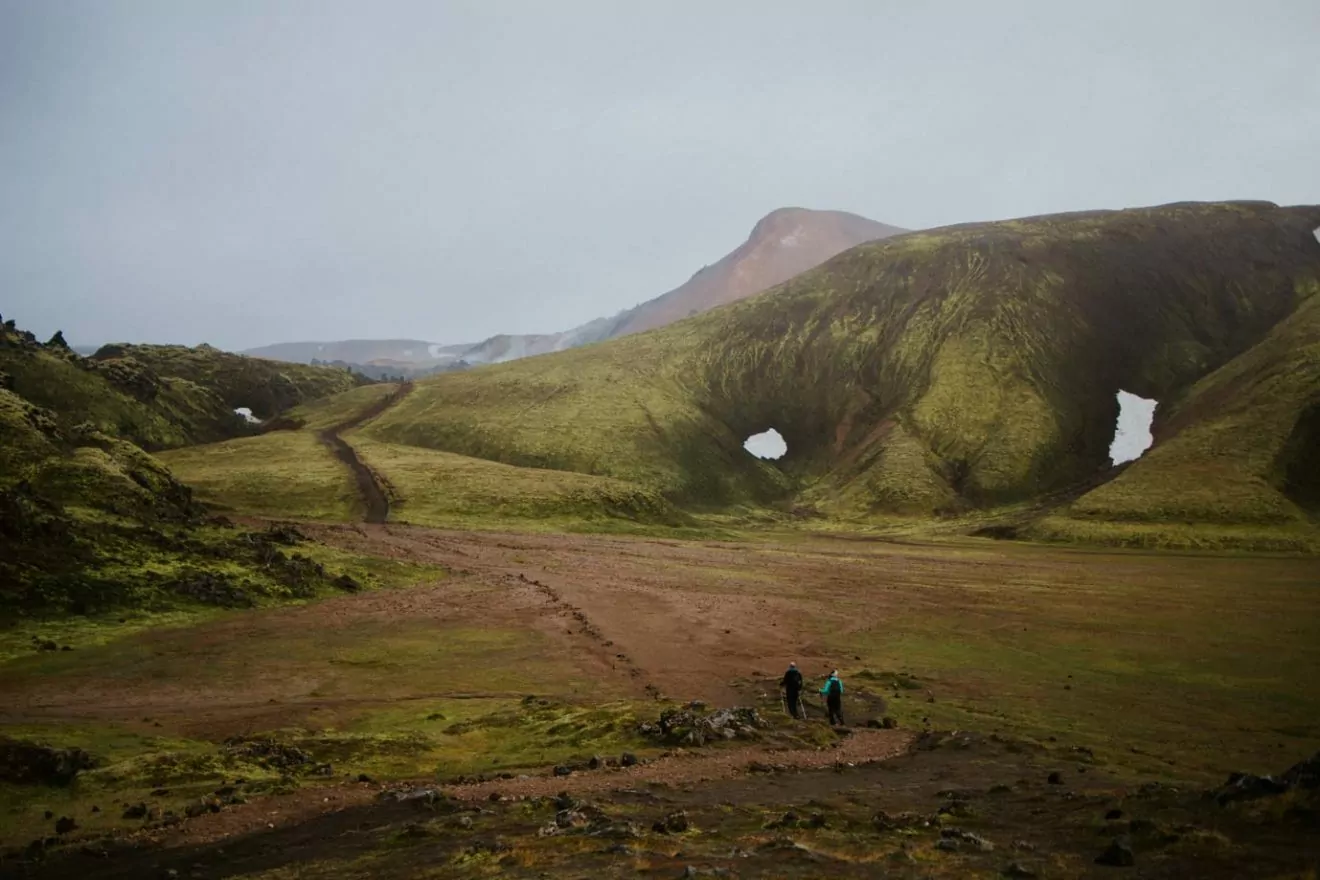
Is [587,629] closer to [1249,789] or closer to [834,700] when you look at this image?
[834,700]

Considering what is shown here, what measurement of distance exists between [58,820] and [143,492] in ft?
170

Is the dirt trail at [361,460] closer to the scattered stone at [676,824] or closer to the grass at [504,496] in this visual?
the grass at [504,496]

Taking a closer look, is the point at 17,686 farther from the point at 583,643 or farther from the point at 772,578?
the point at 772,578

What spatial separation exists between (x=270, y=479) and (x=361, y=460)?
1783 cm

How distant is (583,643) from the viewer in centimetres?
4538

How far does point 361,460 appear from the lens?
122125 millimetres

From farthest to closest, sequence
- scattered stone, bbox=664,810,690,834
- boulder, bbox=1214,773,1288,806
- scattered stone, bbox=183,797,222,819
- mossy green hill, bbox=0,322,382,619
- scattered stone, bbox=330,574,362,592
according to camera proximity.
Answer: scattered stone, bbox=330,574,362,592 → mossy green hill, bbox=0,322,382,619 → scattered stone, bbox=183,797,222,819 → scattered stone, bbox=664,810,690,834 → boulder, bbox=1214,773,1288,806

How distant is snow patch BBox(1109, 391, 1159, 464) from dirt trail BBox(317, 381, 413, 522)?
4518 inches

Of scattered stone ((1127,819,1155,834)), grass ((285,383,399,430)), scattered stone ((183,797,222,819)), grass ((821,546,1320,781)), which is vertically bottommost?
grass ((821,546,1320,781))

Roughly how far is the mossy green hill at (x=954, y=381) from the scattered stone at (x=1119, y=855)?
9584 cm

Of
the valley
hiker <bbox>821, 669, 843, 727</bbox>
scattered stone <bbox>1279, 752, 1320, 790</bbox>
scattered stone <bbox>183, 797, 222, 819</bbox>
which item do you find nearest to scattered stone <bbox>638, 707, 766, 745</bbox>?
the valley

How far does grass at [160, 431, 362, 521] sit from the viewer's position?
97188mm

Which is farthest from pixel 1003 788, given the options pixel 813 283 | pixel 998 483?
pixel 813 283

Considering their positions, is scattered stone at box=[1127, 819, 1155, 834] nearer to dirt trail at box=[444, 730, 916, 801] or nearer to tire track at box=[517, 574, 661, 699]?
dirt trail at box=[444, 730, 916, 801]
